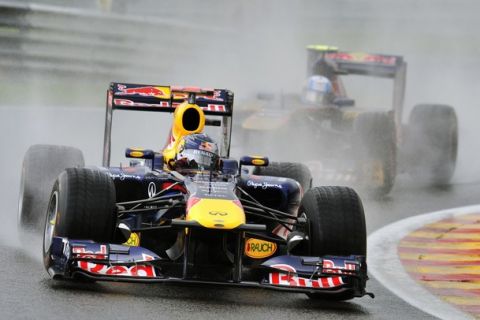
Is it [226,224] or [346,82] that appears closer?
[226,224]

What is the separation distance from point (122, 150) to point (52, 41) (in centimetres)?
260

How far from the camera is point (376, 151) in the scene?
55.2 feet

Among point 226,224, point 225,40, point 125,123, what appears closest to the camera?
point 226,224

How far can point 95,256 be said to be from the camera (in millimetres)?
9336

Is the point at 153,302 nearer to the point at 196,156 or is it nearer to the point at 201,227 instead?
the point at 201,227

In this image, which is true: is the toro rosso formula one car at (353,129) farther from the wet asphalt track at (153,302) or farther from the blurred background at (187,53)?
the wet asphalt track at (153,302)

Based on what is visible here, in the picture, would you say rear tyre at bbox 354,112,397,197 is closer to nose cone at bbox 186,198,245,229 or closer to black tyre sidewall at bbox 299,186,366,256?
black tyre sidewall at bbox 299,186,366,256

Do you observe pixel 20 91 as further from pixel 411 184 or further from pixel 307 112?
pixel 411 184

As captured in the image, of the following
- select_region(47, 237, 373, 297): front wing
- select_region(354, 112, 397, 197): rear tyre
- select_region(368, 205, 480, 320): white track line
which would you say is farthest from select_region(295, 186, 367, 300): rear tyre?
select_region(354, 112, 397, 197): rear tyre

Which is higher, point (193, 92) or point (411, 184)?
point (193, 92)

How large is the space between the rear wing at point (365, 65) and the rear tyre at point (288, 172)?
6.80 meters

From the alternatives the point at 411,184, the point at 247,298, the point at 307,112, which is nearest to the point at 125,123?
the point at 307,112

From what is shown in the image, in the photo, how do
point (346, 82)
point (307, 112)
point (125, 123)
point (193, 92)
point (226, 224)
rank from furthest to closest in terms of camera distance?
point (346, 82), point (125, 123), point (307, 112), point (193, 92), point (226, 224)

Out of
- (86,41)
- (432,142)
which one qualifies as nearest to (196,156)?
(432,142)
